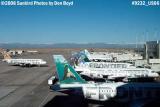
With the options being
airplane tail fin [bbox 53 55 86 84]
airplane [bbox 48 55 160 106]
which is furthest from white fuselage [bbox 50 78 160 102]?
airplane tail fin [bbox 53 55 86 84]

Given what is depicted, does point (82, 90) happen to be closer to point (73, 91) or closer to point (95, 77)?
point (73, 91)

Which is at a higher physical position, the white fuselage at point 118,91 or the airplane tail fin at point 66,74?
the airplane tail fin at point 66,74

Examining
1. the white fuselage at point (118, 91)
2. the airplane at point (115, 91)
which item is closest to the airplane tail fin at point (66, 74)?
the airplane at point (115, 91)

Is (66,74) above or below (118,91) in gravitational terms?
above

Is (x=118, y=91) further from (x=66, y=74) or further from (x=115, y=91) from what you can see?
(x=66, y=74)

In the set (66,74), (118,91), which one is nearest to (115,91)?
(118,91)

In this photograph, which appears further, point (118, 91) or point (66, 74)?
point (66, 74)

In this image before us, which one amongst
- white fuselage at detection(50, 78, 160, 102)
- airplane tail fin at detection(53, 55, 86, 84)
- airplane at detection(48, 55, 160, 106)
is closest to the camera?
airplane at detection(48, 55, 160, 106)

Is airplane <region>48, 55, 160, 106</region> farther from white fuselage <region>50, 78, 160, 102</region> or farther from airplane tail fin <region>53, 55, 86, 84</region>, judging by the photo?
airplane tail fin <region>53, 55, 86, 84</region>

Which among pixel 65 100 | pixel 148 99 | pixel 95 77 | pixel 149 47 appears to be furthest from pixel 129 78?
pixel 149 47

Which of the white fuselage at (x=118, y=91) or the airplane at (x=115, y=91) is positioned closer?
the airplane at (x=115, y=91)

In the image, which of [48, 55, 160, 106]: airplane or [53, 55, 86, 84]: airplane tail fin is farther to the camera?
[53, 55, 86, 84]: airplane tail fin

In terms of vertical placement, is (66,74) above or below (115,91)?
above

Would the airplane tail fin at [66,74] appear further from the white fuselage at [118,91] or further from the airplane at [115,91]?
the white fuselage at [118,91]
